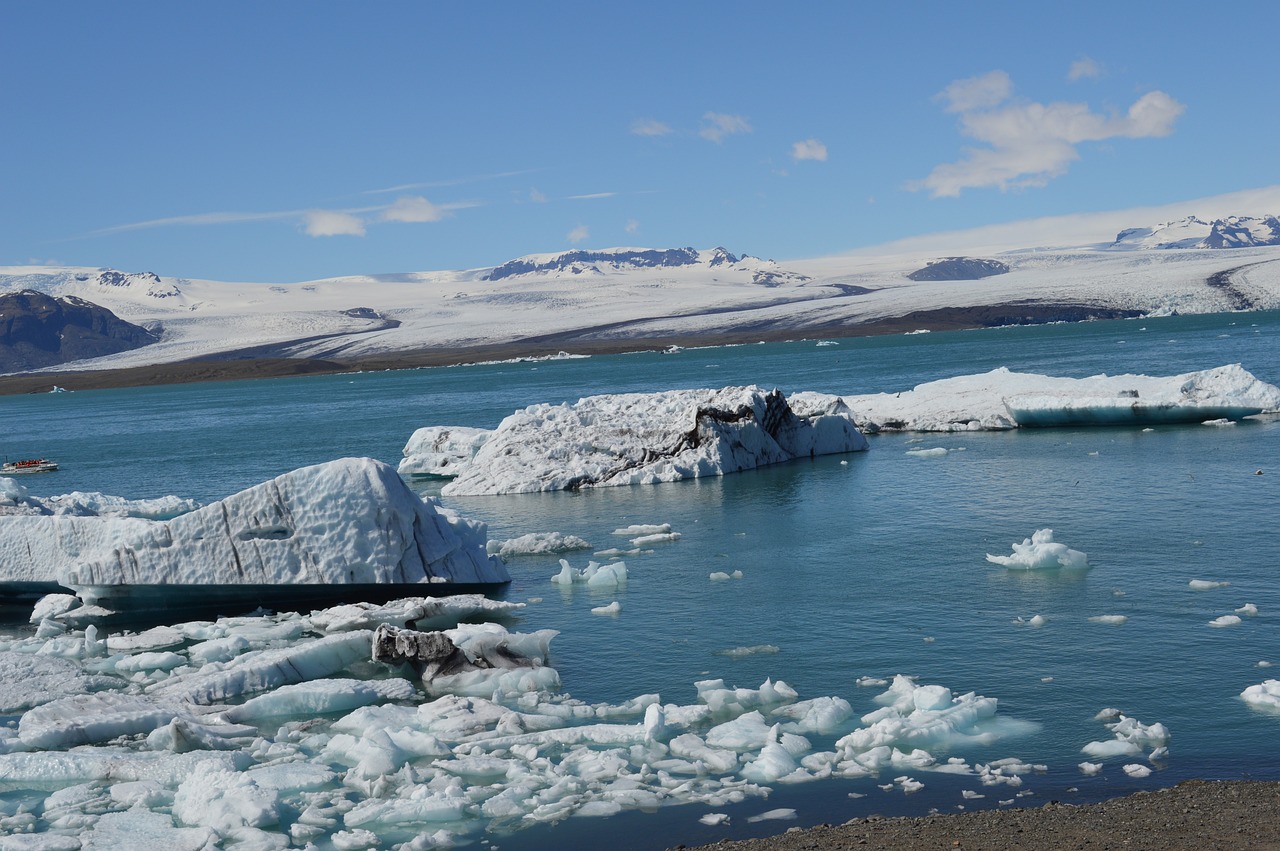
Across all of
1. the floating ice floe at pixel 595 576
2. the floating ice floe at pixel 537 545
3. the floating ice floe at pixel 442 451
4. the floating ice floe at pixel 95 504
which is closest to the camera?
the floating ice floe at pixel 595 576

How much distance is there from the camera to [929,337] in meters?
102

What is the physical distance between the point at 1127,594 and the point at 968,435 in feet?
52.1

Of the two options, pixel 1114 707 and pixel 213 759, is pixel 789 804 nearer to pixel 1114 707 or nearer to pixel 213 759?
pixel 1114 707

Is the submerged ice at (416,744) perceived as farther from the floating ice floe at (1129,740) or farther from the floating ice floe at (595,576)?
the floating ice floe at (595,576)

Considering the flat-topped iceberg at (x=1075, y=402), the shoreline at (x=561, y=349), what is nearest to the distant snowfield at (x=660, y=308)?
the shoreline at (x=561, y=349)

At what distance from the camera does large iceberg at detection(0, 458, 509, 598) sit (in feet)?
43.0

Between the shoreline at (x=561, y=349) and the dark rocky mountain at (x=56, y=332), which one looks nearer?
the shoreline at (x=561, y=349)

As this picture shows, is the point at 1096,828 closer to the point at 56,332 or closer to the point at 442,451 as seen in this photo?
the point at 442,451

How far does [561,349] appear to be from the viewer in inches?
4798

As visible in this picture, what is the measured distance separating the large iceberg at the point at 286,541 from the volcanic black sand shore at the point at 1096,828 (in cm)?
752

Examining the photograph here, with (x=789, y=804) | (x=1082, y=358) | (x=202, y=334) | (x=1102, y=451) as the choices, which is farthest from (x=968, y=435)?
(x=202, y=334)

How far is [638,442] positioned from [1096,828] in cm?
1749

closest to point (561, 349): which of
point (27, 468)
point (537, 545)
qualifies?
point (27, 468)

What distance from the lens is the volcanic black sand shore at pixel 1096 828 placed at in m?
6.21
